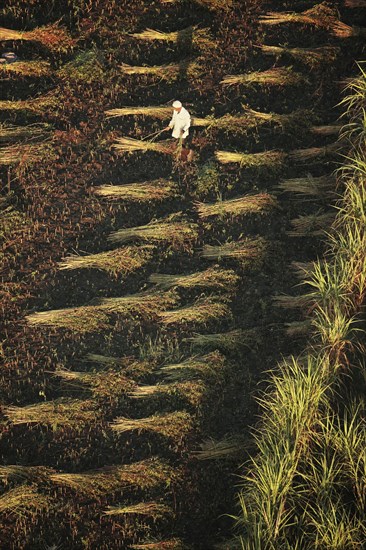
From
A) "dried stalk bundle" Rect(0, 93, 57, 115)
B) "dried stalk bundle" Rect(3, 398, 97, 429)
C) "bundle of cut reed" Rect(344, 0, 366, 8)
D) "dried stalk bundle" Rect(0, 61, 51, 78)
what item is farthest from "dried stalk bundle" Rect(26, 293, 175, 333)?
"bundle of cut reed" Rect(344, 0, 366, 8)

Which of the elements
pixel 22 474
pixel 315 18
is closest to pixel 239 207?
pixel 315 18

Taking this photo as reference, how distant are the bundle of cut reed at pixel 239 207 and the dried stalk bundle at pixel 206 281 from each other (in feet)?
1.50

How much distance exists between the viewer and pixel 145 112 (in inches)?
303

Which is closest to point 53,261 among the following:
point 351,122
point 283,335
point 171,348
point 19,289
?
point 19,289

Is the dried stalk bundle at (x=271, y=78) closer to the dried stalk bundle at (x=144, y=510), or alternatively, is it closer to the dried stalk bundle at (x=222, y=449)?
the dried stalk bundle at (x=222, y=449)

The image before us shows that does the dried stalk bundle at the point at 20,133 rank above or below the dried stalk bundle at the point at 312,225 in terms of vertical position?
above

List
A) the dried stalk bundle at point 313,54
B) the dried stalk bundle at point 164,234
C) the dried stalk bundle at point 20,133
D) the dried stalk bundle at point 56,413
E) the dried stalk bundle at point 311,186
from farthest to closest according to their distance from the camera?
1. the dried stalk bundle at point 313,54
2. the dried stalk bundle at point 20,133
3. the dried stalk bundle at point 311,186
4. the dried stalk bundle at point 164,234
5. the dried stalk bundle at point 56,413

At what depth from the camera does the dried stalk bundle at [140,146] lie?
7.50m

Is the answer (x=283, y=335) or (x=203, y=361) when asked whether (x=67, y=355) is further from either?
(x=283, y=335)

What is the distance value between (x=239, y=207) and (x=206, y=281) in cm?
57

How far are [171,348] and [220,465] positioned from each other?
74 cm

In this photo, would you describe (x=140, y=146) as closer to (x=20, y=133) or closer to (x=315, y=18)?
(x=20, y=133)

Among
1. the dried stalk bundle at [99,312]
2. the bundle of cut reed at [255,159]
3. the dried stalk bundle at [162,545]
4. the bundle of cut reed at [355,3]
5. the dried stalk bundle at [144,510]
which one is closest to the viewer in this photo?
the dried stalk bundle at [162,545]

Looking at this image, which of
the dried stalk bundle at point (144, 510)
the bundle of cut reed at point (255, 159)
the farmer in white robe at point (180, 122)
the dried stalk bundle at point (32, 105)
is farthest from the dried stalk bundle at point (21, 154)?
the dried stalk bundle at point (144, 510)
